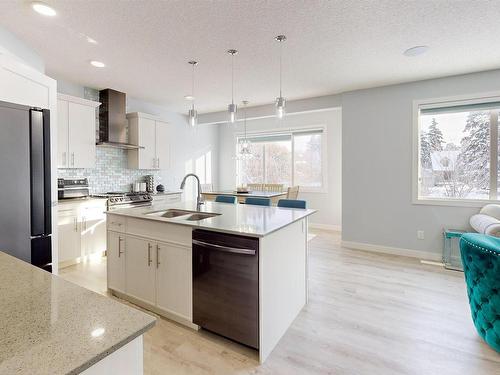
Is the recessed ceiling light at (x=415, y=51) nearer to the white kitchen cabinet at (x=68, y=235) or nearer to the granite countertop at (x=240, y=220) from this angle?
the granite countertop at (x=240, y=220)

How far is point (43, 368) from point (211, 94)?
15.1 ft

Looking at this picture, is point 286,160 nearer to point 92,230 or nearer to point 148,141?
point 148,141

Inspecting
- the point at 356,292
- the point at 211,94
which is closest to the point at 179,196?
the point at 211,94

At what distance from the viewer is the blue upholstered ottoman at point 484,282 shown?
178cm

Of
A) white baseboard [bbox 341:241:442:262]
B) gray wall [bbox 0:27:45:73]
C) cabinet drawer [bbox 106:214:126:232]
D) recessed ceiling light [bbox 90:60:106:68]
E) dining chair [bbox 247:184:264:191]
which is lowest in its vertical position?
white baseboard [bbox 341:241:442:262]

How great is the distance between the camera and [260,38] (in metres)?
2.70

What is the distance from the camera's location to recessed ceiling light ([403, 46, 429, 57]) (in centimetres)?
289

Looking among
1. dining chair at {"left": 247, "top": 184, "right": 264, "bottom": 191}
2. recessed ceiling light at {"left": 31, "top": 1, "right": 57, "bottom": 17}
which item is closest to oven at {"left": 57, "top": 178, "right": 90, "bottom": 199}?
recessed ceiling light at {"left": 31, "top": 1, "right": 57, "bottom": 17}

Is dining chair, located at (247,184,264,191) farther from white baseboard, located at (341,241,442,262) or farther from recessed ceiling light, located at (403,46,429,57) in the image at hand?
recessed ceiling light, located at (403,46,429,57)

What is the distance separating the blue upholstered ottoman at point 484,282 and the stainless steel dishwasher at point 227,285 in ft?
5.16

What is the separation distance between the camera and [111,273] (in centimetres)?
273

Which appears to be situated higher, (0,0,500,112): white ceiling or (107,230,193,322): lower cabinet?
(0,0,500,112): white ceiling

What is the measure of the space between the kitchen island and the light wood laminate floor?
126 millimetres

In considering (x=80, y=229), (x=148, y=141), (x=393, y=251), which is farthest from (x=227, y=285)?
(x=148, y=141)
